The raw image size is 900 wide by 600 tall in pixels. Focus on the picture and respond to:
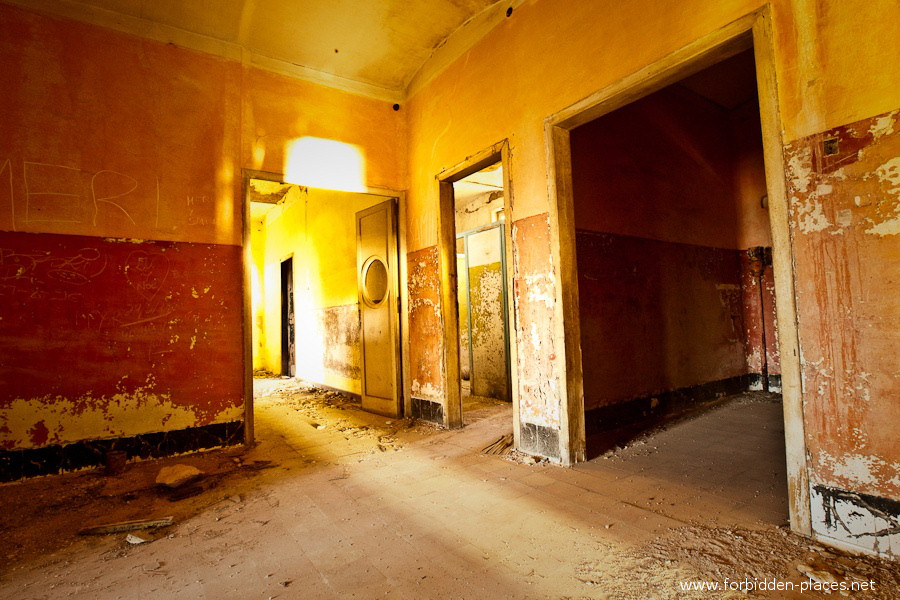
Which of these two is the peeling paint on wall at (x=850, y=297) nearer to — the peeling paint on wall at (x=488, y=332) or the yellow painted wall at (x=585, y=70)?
the yellow painted wall at (x=585, y=70)

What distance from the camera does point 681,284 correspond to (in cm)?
477

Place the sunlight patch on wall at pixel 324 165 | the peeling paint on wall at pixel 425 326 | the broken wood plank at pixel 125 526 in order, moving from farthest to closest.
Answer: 1. the peeling paint on wall at pixel 425 326
2. the sunlight patch on wall at pixel 324 165
3. the broken wood plank at pixel 125 526

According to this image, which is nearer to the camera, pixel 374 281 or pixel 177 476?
pixel 177 476

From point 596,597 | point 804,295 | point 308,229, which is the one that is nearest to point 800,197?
point 804,295

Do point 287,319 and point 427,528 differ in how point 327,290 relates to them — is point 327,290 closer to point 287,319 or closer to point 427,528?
point 287,319

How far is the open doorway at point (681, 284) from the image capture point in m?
3.32

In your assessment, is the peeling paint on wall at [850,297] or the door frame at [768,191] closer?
the peeling paint on wall at [850,297]

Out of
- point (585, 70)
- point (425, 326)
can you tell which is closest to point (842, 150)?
point (585, 70)

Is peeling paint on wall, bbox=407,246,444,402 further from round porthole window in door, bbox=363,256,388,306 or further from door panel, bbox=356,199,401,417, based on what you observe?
round porthole window in door, bbox=363,256,388,306

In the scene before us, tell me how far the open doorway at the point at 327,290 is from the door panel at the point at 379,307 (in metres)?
0.01

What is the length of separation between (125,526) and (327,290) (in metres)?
4.62

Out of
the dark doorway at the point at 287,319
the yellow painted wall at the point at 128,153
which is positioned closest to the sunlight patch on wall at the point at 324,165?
the yellow painted wall at the point at 128,153

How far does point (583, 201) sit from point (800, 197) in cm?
209

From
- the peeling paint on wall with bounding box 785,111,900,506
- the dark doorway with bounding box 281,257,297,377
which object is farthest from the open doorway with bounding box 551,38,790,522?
the dark doorway with bounding box 281,257,297,377
